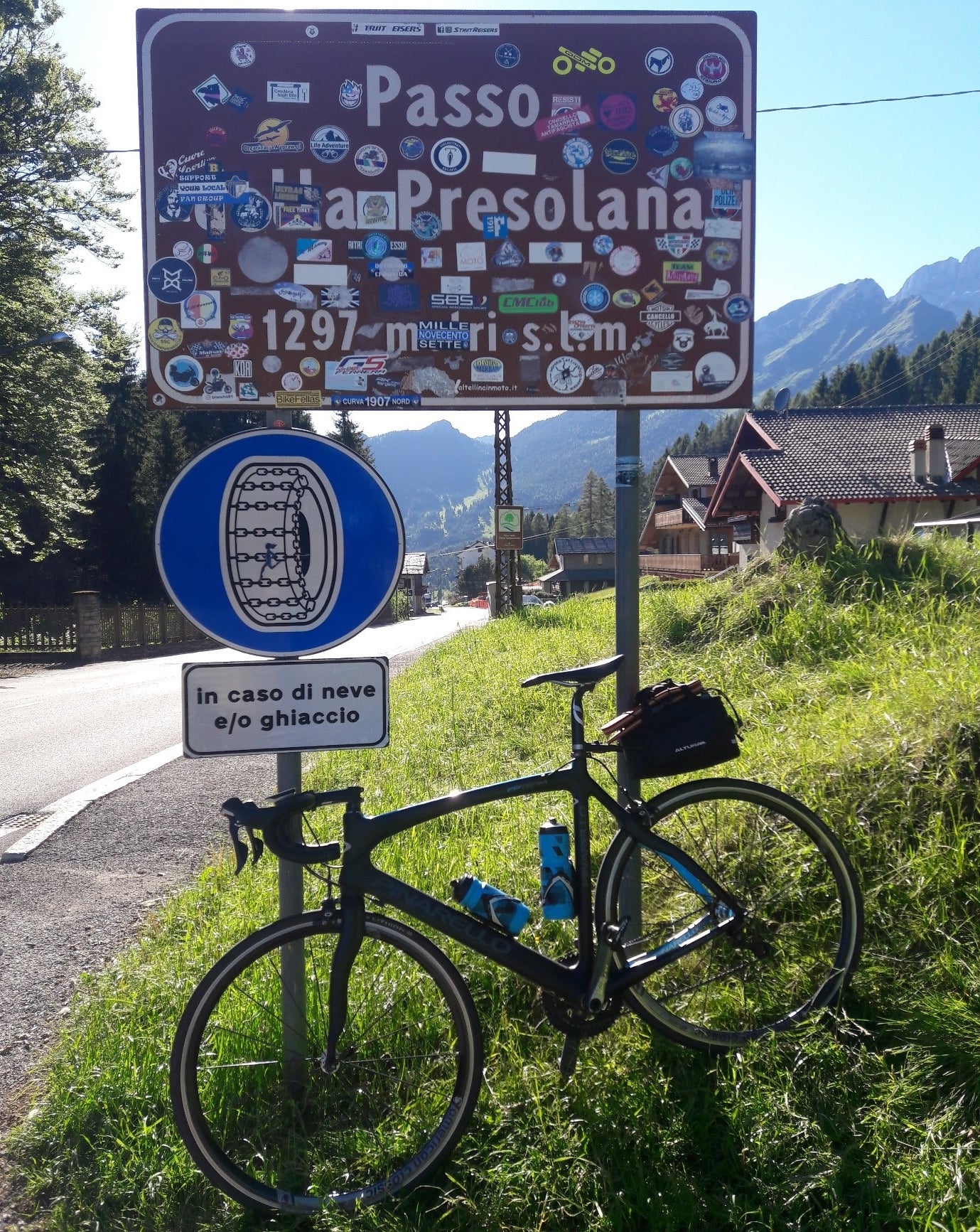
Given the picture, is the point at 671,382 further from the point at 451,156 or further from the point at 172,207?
the point at 172,207

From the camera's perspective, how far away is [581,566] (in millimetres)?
77062

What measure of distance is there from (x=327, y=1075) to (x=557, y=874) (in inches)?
30.5

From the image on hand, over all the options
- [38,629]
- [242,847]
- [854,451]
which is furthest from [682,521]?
[242,847]

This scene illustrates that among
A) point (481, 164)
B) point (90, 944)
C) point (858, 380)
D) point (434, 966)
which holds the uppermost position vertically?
point (858, 380)

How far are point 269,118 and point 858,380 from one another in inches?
3751

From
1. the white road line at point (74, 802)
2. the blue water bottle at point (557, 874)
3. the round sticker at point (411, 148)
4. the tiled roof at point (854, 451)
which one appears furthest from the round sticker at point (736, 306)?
the tiled roof at point (854, 451)

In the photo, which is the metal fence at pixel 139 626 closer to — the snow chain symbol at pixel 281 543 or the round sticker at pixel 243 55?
the round sticker at pixel 243 55

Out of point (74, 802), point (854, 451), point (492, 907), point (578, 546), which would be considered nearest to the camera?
point (492, 907)

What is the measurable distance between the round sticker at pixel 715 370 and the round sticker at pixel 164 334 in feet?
5.11

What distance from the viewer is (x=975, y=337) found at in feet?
294

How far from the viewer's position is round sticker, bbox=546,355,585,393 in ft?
9.23

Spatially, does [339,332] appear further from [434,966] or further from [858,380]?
[858,380]

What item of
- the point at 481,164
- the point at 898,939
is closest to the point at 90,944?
the point at 898,939

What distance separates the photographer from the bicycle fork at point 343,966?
2268mm
